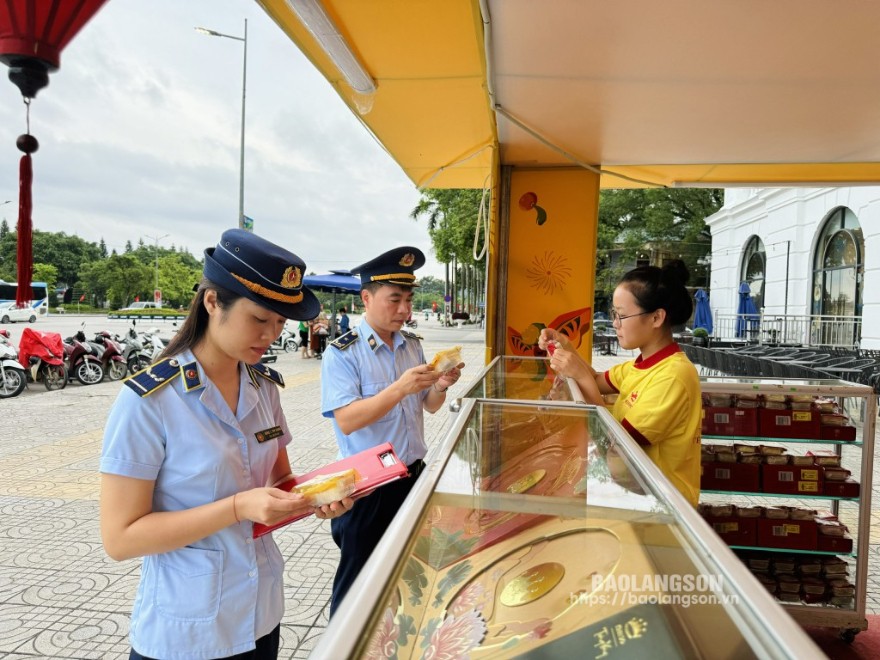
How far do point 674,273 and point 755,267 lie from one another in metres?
19.8

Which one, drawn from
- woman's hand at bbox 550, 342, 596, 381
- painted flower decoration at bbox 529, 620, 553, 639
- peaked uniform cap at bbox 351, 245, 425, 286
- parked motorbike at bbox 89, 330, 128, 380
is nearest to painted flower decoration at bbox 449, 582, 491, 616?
painted flower decoration at bbox 529, 620, 553, 639

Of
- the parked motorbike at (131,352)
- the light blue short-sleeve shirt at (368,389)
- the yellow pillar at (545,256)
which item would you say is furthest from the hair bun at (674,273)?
the parked motorbike at (131,352)

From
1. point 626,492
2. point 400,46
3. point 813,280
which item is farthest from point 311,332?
point 626,492

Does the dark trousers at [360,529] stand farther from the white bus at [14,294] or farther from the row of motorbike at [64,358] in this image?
the row of motorbike at [64,358]

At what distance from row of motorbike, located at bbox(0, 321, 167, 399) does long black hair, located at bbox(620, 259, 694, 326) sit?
32.2 feet

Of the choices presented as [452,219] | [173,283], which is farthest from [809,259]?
[173,283]

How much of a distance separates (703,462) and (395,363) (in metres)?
1.84

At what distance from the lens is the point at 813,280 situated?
607 inches

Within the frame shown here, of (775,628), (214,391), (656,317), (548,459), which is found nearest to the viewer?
(775,628)

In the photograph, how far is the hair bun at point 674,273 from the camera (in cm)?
210

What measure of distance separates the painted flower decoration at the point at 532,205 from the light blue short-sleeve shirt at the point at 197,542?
3.27 meters

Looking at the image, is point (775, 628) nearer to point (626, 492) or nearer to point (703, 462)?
point (626, 492)

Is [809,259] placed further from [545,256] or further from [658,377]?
[658,377]

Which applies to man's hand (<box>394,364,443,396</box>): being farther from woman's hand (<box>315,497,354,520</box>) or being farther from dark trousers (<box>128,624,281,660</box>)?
dark trousers (<box>128,624,281,660</box>)
